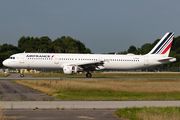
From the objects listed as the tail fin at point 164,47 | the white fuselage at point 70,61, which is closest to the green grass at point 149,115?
the white fuselage at point 70,61

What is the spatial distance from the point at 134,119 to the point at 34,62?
33.8 metres

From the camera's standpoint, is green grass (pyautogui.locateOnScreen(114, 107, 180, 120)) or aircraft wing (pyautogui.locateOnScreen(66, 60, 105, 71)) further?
aircraft wing (pyautogui.locateOnScreen(66, 60, 105, 71))

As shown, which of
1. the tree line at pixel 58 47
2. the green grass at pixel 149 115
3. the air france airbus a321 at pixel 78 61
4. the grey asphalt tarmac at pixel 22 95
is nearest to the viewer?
the green grass at pixel 149 115

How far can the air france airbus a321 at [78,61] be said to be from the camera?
1677 inches

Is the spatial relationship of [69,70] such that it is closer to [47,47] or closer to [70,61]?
[70,61]

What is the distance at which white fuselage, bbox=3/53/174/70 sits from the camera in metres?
42.7

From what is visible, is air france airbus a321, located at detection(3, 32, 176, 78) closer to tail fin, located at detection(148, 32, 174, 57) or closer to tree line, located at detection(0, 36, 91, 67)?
tail fin, located at detection(148, 32, 174, 57)

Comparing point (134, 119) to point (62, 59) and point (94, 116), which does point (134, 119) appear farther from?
point (62, 59)

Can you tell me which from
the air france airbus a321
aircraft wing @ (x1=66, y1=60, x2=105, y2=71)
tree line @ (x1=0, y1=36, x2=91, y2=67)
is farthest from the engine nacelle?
tree line @ (x1=0, y1=36, x2=91, y2=67)

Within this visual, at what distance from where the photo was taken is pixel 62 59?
4319cm

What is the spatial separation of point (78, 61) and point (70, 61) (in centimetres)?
140

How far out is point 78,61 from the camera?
44.0m

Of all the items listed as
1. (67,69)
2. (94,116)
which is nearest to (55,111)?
(94,116)

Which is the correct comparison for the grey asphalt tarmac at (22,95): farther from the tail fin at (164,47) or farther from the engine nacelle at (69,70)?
the tail fin at (164,47)
